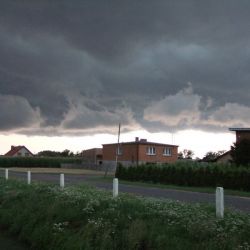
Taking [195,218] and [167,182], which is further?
[167,182]

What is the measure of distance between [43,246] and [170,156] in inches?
3166

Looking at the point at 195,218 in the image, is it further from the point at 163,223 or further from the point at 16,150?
the point at 16,150

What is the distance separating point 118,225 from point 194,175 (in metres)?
26.8

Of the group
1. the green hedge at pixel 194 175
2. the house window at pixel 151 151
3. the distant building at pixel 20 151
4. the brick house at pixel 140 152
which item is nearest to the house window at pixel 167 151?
the brick house at pixel 140 152

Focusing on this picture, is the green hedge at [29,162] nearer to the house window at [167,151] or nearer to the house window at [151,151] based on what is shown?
the house window at [151,151]

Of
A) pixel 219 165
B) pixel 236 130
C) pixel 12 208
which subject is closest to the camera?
pixel 12 208

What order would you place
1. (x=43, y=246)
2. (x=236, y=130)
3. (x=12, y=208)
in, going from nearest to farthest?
(x=43, y=246) → (x=12, y=208) → (x=236, y=130)

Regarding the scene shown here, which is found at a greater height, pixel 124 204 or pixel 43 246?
pixel 124 204

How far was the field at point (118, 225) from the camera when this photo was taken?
10124mm

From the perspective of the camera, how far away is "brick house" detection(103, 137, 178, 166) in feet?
284

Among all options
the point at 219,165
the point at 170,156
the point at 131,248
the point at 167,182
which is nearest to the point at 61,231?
the point at 131,248

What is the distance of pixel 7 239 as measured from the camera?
1416 centimetres

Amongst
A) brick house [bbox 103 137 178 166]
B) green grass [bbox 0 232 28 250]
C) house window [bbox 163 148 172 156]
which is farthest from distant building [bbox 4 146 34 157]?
green grass [bbox 0 232 28 250]

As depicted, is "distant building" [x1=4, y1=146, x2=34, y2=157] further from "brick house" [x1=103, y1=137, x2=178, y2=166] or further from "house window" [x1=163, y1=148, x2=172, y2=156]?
"house window" [x1=163, y1=148, x2=172, y2=156]
